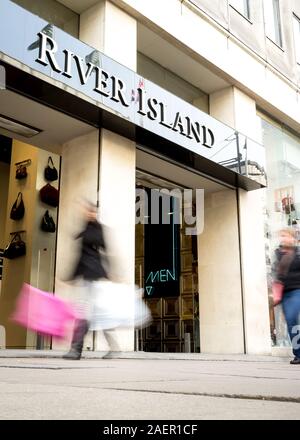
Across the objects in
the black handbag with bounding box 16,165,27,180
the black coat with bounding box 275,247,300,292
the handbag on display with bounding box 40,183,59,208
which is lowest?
the black coat with bounding box 275,247,300,292

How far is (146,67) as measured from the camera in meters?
10.9

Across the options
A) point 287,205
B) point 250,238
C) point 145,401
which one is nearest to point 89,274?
point 145,401

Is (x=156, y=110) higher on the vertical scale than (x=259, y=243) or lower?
higher

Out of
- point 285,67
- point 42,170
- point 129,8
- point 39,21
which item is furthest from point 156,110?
point 285,67

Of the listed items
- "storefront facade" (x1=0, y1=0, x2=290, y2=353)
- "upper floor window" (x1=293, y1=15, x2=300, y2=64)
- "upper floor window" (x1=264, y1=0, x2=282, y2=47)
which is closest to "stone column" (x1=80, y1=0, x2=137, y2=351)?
"storefront facade" (x1=0, y1=0, x2=290, y2=353)

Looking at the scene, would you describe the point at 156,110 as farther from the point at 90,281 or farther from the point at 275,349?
the point at 275,349

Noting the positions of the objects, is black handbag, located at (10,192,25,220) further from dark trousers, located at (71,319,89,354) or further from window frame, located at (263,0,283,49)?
window frame, located at (263,0,283,49)

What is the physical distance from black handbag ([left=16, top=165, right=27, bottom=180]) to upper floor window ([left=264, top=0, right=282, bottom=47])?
699 centimetres

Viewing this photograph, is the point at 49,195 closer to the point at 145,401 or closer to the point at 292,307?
the point at 292,307

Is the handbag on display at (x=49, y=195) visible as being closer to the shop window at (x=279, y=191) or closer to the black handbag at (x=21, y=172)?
the black handbag at (x=21, y=172)

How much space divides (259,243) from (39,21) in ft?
21.8

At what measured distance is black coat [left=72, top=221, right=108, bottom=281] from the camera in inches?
237

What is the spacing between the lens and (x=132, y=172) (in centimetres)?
891

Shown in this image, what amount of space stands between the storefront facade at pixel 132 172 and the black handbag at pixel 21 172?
0.18 metres
